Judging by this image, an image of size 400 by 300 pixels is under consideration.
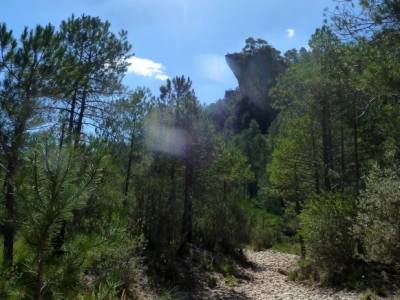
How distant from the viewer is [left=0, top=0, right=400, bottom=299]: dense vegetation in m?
3.47

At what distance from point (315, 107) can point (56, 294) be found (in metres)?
Result: 16.9

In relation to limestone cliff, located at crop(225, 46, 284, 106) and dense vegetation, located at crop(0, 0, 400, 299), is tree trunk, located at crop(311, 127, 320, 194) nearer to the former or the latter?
dense vegetation, located at crop(0, 0, 400, 299)

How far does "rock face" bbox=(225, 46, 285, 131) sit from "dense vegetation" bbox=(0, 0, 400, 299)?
152 feet

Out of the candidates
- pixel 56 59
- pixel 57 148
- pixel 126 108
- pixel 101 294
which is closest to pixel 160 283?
pixel 126 108

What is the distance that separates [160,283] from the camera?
41.2ft

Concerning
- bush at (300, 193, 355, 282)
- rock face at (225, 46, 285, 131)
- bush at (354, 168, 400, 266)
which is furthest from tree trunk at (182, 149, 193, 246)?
rock face at (225, 46, 285, 131)

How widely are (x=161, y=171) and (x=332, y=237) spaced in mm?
7310

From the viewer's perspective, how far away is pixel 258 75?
264 ft

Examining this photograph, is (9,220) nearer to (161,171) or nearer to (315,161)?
(161,171)

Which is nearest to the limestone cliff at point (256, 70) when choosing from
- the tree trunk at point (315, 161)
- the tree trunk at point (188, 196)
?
the tree trunk at point (315, 161)

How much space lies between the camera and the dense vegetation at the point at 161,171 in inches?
137

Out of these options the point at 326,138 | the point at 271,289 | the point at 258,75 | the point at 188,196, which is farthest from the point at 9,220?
the point at 258,75

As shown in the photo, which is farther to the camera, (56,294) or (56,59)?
(56,59)

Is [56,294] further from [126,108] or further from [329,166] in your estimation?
[329,166]
